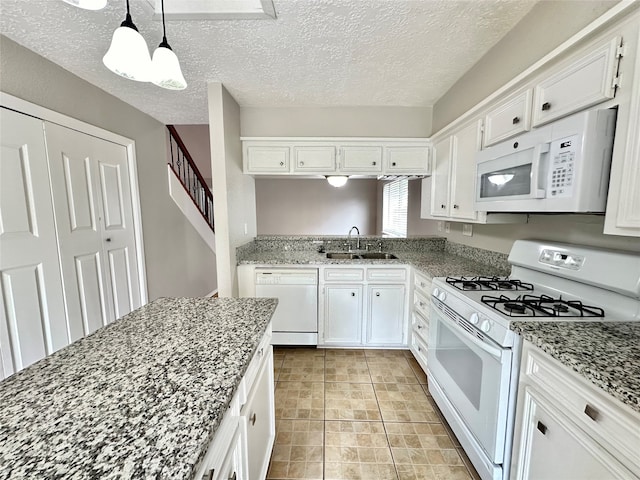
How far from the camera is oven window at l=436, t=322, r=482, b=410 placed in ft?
4.49

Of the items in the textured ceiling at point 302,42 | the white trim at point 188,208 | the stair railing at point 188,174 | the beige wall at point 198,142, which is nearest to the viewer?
the textured ceiling at point 302,42

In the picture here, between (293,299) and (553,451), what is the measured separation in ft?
6.53

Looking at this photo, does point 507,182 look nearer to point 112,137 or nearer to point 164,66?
point 164,66

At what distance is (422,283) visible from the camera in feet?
7.25

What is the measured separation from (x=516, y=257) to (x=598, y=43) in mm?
1099

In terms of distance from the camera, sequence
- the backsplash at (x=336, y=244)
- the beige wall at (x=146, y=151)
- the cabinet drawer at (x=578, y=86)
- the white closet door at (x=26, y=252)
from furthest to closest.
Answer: the backsplash at (x=336, y=244) → the beige wall at (x=146, y=151) → the white closet door at (x=26, y=252) → the cabinet drawer at (x=578, y=86)

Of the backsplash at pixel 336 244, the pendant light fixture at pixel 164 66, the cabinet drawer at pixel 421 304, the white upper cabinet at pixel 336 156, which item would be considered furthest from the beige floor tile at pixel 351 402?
the pendant light fixture at pixel 164 66

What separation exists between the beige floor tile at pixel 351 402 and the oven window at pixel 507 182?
165 centimetres

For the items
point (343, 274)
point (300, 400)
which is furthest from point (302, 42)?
point (300, 400)

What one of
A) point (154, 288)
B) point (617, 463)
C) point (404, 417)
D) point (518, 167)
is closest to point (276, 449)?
point (404, 417)

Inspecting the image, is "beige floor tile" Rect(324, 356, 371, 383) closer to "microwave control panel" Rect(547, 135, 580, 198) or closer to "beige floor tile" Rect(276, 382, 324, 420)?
"beige floor tile" Rect(276, 382, 324, 420)

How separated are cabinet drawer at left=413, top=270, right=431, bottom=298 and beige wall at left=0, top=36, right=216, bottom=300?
283cm

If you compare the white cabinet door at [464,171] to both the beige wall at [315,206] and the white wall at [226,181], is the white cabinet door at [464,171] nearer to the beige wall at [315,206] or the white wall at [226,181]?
the white wall at [226,181]

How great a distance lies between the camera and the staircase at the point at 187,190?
3.44 meters
